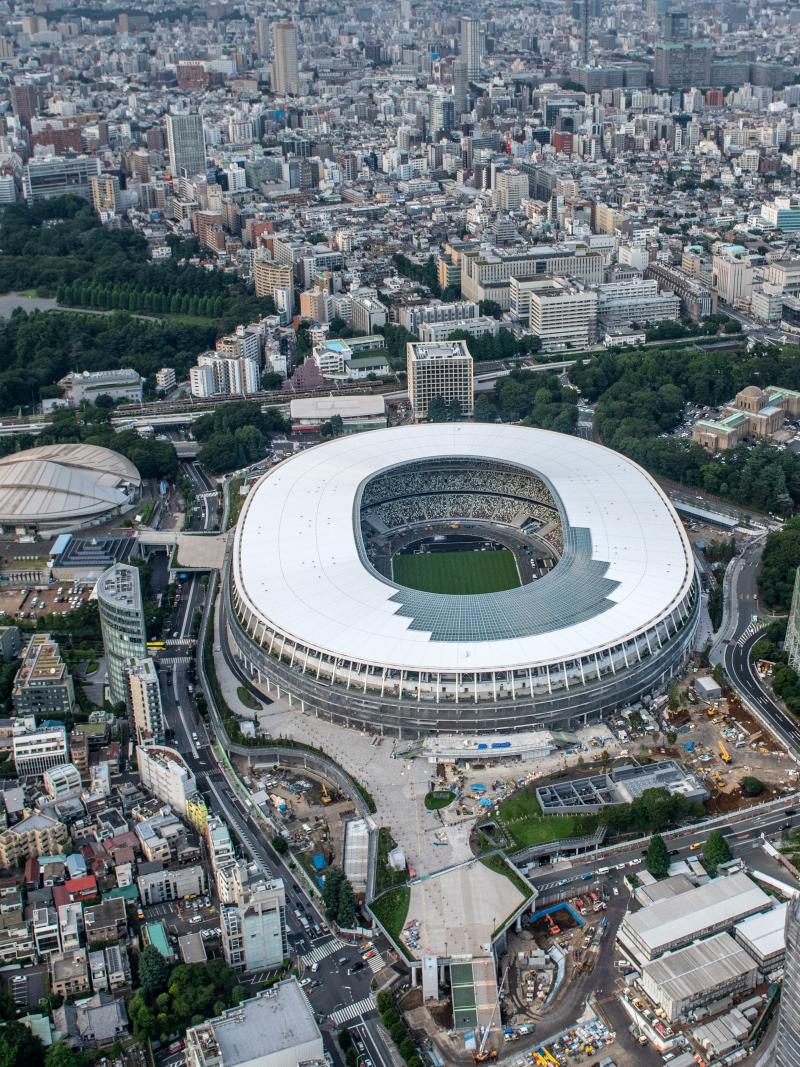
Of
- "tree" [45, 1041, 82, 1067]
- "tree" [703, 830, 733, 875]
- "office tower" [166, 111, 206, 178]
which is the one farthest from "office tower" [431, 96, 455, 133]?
"tree" [45, 1041, 82, 1067]

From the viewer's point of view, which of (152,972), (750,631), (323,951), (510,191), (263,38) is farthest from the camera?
(263,38)

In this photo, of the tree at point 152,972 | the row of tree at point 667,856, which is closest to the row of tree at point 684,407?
the row of tree at point 667,856

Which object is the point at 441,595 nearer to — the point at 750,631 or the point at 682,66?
the point at 750,631

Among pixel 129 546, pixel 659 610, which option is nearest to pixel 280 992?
pixel 659 610

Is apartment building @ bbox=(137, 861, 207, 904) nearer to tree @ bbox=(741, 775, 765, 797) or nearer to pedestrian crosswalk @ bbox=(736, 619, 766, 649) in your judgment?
tree @ bbox=(741, 775, 765, 797)

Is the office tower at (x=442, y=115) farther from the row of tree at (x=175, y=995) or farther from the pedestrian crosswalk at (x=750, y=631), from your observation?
the row of tree at (x=175, y=995)

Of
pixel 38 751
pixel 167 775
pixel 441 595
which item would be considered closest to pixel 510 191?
pixel 441 595

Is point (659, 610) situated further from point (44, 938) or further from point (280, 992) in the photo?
point (44, 938)
